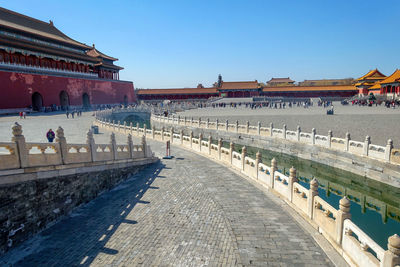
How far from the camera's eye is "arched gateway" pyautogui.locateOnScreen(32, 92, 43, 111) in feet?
111

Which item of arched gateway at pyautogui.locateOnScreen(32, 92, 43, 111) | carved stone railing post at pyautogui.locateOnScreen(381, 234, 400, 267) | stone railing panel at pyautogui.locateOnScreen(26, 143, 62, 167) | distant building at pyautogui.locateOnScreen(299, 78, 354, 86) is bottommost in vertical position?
carved stone railing post at pyautogui.locateOnScreen(381, 234, 400, 267)

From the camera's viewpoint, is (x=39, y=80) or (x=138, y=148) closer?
(x=138, y=148)

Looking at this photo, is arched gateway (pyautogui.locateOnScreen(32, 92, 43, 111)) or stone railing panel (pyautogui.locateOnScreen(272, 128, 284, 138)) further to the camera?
arched gateway (pyautogui.locateOnScreen(32, 92, 43, 111))

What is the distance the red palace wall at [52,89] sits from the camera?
28688mm

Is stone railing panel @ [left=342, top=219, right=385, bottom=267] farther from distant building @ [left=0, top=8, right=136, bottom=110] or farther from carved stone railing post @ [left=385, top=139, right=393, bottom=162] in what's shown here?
distant building @ [left=0, top=8, right=136, bottom=110]

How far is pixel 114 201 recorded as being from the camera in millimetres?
9039

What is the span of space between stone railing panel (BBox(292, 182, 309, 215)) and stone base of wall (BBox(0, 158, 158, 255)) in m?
7.11

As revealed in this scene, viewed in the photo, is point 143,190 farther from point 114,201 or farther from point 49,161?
point 49,161

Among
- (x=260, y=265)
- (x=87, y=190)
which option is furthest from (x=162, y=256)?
(x=87, y=190)

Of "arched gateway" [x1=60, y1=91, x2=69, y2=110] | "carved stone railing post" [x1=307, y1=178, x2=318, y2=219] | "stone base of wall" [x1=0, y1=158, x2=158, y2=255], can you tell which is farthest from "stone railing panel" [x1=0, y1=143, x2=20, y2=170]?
"arched gateway" [x1=60, y1=91, x2=69, y2=110]

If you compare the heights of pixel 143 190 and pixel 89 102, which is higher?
pixel 89 102

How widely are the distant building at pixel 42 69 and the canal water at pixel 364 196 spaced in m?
31.8

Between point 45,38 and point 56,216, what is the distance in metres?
37.3

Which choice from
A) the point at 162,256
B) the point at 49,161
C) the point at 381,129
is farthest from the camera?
the point at 381,129
